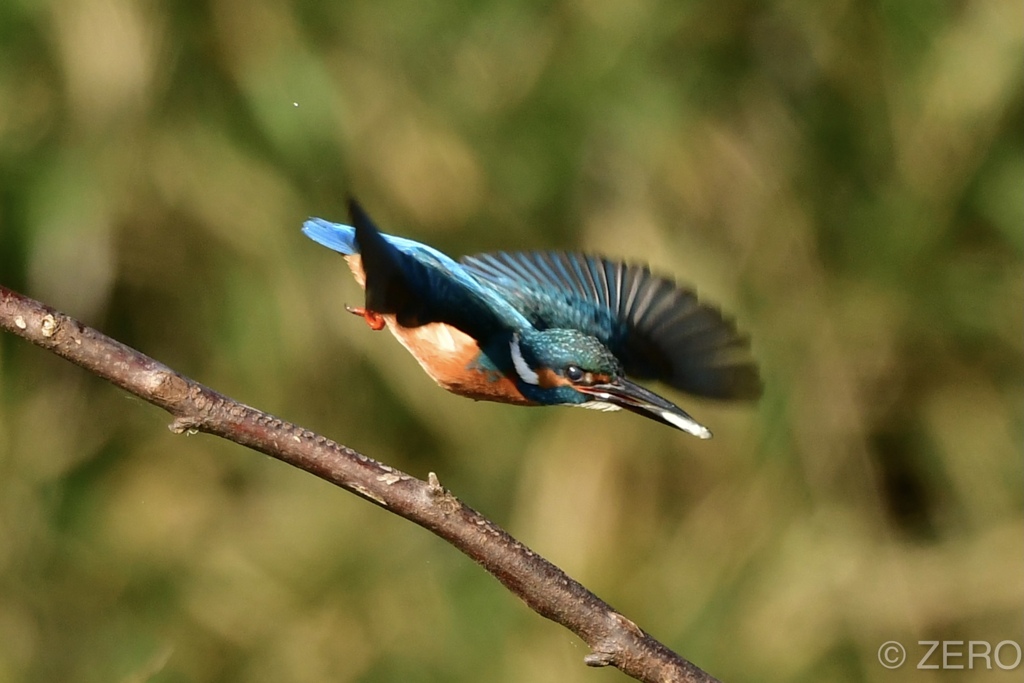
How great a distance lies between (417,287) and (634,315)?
0.55 meters

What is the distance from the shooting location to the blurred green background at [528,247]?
2830mm

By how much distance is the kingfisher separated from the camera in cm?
161

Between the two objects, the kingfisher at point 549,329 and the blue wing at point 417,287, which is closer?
the blue wing at point 417,287

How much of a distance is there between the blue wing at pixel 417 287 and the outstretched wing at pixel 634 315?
176mm

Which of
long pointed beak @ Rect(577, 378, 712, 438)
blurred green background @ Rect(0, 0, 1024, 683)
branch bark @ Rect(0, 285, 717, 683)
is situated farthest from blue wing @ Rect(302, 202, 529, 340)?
blurred green background @ Rect(0, 0, 1024, 683)

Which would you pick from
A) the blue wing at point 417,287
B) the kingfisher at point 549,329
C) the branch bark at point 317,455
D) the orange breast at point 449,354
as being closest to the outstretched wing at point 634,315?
the kingfisher at point 549,329

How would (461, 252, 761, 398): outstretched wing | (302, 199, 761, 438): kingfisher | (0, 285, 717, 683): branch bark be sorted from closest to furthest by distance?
(0, 285, 717, 683): branch bark
(302, 199, 761, 438): kingfisher
(461, 252, 761, 398): outstretched wing

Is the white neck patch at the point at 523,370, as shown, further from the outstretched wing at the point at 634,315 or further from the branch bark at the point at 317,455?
the branch bark at the point at 317,455

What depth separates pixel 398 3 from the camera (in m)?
2.94

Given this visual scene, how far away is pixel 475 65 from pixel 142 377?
1940 mm

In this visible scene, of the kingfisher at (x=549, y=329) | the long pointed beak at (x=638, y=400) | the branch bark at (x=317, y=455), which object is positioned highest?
the kingfisher at (x=549, y=329)

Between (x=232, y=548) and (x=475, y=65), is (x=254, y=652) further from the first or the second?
(x=475, y=65)

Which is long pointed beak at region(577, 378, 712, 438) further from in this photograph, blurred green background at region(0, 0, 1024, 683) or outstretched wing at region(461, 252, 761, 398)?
blurred green background at region(0, 0, 1024, 683)

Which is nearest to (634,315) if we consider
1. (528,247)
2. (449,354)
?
(449,354)
